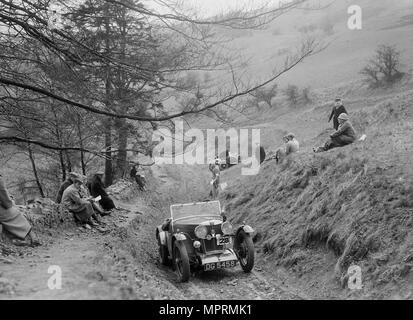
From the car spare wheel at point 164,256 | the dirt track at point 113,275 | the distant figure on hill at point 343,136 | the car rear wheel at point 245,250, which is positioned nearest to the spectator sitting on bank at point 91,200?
the dirt track at point 113,275

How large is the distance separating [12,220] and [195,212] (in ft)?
13.3

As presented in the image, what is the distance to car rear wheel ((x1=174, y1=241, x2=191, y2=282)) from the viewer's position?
9516 millimetres

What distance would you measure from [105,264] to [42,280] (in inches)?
49.9

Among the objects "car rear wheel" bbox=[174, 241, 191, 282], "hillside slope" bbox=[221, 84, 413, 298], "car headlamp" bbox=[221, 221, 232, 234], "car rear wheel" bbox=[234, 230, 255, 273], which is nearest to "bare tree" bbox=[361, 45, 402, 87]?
"hillside slope" bbox=[221, 84, 413, 298]

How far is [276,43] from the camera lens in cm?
8638

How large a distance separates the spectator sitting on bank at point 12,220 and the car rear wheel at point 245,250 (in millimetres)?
4483

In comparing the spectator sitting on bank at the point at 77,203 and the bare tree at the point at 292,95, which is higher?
the bare tree at the point at 292,95

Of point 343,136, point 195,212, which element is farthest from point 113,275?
point 343,136

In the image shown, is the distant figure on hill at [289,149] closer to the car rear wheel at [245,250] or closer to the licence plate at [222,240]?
the car rear wheel at [245,250]

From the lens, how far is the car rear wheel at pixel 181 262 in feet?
31.2

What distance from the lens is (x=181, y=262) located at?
Result: 970 centimetres

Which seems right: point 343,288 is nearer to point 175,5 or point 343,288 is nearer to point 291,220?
point 291,220

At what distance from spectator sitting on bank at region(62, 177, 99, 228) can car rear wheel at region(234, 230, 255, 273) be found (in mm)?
4849
